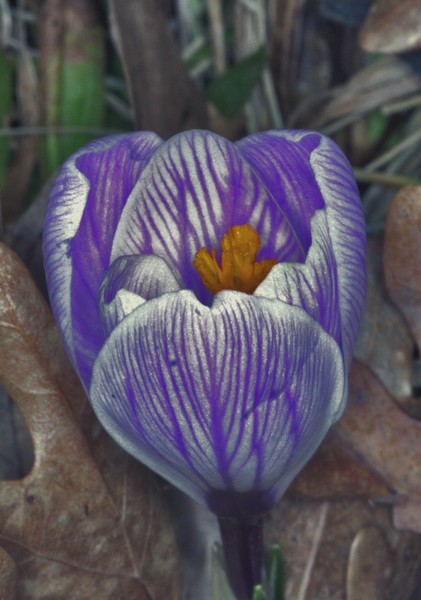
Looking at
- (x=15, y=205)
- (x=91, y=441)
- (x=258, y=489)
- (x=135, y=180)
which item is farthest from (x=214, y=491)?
(x=15, y=205)

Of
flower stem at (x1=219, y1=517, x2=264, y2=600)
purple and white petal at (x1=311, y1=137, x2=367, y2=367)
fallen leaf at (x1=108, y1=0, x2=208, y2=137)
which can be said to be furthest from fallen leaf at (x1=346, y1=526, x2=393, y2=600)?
fallen leaf at (x1=108, y1=0, x2=208, y2=137)

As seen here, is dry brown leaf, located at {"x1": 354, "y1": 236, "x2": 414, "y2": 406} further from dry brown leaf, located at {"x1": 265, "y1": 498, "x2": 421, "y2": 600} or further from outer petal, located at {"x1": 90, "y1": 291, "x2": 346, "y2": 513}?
outer petal, located at {"x1": 90, "y1": 291, "x2": 346, "y2": 513}

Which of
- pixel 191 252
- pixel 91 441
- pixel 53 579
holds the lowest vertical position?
pixel 53 579

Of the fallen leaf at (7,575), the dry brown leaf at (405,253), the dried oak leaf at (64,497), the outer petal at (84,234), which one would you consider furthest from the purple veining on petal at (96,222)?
the dry brown leaf at (405,253)

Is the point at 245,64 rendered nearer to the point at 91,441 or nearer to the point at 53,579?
the point at 91,441

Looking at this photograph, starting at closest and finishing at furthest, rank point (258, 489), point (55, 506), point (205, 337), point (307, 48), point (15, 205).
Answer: point (205, 337) → point (258, 489) → point (55, 506) → point (15, 205) → point (307, 48)

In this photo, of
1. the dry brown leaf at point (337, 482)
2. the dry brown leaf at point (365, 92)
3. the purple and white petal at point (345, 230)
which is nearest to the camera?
the purple and white petal at point (345, 230)

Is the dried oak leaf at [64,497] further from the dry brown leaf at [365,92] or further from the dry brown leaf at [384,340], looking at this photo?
the dry brown leaf at [365,92]
